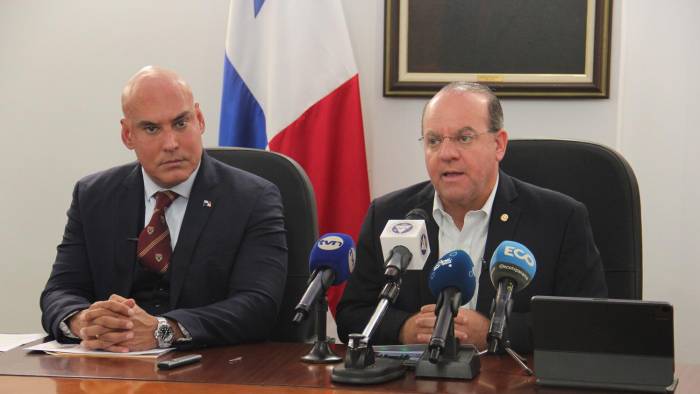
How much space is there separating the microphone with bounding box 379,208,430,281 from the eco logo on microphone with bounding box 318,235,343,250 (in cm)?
13

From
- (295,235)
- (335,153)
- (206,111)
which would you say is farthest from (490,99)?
(206,111)

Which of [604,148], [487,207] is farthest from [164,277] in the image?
[604,148]

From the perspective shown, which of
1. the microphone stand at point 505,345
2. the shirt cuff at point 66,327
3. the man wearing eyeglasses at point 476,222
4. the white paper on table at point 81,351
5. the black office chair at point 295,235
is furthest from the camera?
the black office chair at point 295,235

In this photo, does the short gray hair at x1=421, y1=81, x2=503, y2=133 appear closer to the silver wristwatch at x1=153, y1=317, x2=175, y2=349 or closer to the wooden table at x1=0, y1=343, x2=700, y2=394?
the wooden table at x1=0, y1=343, x2=700, y2=394

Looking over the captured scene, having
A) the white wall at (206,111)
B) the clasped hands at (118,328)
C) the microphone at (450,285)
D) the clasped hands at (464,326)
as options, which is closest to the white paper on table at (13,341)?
the clasped hands at (118,328)

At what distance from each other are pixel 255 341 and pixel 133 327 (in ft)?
1.26

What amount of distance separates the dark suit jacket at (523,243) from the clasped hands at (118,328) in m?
0.64

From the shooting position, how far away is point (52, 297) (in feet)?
9.53

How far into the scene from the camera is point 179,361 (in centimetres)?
225

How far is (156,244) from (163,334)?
52cm

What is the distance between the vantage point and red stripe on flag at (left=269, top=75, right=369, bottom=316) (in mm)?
4090

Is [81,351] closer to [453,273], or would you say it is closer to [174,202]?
[174,202]

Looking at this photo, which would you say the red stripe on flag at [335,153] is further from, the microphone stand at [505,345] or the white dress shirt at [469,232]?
the microphone stand at [505,345]

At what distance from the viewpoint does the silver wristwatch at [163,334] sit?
2523 mm
